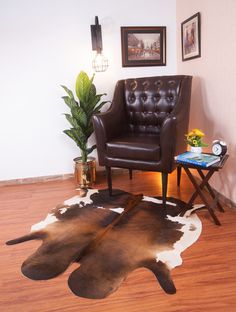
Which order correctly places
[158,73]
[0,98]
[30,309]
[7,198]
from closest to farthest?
1. [30,309]
2. [7,198]
3. [0,98]
4. [158,73]

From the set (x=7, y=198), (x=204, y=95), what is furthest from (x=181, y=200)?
(x=7, y=198)

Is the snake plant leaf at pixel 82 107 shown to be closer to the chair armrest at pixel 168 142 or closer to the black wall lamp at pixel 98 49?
the black wall lamp at pixel 98 49

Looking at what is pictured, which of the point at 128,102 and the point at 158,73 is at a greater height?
the point at 158,73

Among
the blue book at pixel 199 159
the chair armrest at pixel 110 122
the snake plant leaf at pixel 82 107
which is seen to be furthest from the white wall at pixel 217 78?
the snake plant leaf at pixel 82 107

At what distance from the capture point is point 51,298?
139 centimetres

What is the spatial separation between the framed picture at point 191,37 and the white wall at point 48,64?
27 cm

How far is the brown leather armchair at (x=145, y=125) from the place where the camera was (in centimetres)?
222

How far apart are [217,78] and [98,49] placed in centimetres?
131

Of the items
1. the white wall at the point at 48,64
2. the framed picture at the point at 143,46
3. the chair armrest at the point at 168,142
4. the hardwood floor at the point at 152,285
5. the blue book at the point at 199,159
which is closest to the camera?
the hardwood floor at the point at 152,285

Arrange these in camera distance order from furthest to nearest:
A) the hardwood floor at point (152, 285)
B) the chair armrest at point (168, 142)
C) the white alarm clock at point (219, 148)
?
the chair armrest at point (168, 142), the white alarm clock at point (219, 148), the hardwood floor at point (152, 285)

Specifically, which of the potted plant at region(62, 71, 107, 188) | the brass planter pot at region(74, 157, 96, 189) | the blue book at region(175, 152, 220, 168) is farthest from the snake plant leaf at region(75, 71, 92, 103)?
the blue book at region(175, 152, 220, 168)

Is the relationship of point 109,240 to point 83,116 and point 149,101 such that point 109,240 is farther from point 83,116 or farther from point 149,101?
point 149,101

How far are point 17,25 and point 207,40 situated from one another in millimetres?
1880

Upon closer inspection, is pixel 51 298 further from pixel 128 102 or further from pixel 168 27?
pixel 168 27
